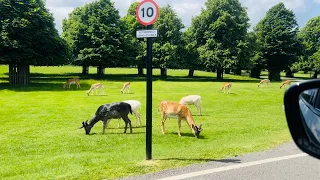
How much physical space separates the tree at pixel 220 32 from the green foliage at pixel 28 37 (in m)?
23.2

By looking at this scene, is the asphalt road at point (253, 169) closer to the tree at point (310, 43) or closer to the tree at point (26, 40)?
the tree at point (26, 40)

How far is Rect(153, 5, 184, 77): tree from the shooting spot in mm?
50750

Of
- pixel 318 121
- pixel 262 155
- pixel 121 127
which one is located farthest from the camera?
pixel 121 127

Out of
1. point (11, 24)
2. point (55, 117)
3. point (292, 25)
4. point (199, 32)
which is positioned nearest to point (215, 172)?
point (55, 117)

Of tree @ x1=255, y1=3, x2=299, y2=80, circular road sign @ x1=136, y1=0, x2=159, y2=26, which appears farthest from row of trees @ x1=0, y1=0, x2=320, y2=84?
circular road sign @ x1=136, y1=0, x2=159, y2=26

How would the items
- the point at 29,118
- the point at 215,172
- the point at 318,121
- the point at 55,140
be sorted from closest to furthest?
the point at 318,121 < the point at 215,172 < the point at 55,140 < the point at 29,118

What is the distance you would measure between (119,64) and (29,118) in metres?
31.7

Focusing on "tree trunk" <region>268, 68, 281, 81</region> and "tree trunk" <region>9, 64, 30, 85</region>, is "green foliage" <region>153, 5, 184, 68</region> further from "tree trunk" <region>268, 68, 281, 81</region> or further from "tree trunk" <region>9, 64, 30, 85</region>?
"tree trunk" <region>9, 64, 30, 85</region>

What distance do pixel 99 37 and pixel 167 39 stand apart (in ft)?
38.4

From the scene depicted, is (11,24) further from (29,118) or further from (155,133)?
(155,133)

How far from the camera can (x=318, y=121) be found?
4.65 feet

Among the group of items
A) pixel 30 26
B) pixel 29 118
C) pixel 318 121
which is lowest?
pixel 29 118

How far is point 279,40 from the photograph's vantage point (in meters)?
57.9

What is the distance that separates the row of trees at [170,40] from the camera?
35.3 metres
